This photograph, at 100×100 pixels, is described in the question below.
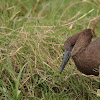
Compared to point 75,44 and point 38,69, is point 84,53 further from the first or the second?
point 38,69

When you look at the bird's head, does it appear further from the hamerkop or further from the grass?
the grass

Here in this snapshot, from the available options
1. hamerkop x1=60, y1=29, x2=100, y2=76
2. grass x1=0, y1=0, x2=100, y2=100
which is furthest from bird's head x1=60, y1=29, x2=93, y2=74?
grass x1=0, y1=0, x2=100, y2=100

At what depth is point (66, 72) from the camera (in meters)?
2.66

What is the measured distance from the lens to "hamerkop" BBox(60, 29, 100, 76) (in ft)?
7.88

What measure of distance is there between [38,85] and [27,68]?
0.69ft

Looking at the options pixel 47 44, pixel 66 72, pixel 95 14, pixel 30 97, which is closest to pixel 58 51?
pixel 47 44

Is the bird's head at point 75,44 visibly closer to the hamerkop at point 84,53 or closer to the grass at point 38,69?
the hamerkop at point 84,53

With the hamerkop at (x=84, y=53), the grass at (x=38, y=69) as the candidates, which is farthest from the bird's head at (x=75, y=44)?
the grass at (x=38, y=69)

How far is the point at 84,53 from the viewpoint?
8.23 ft

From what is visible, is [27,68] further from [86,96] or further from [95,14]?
[95,14]

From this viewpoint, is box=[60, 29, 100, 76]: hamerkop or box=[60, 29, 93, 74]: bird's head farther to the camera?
box=[60, 29, 93, 74]: bird's head

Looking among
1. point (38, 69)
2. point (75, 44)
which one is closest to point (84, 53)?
point (75, 44)

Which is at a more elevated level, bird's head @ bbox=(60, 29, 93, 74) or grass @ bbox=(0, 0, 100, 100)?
bird's head @ bbox=(60, 29, 93, 74)

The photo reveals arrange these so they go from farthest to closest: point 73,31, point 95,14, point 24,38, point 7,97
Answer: point 95,14 → point 73,31 → point 24,38 → point 7,97
